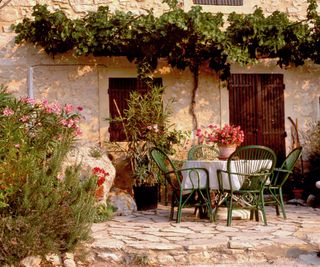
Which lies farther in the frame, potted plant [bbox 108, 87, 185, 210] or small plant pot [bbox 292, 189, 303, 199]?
small plant pot [bbox 292, 189, 303, 199]

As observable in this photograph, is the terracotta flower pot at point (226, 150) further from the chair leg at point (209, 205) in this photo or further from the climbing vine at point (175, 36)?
the climbing vine at point (175, 36)

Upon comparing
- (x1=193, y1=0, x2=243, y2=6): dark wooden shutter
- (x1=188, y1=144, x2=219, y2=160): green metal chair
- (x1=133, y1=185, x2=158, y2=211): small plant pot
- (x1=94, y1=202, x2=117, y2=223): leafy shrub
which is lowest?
(x1=94, y1=202, x2=117, y2=223): leafy shrub

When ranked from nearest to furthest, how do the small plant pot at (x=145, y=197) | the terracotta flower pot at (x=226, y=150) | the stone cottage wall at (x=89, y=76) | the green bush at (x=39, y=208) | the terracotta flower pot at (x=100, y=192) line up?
the green bush at (x=39, y=208)
the terracotta flower pot at (x=226, y=150)
the terracotta flower pot at (x=100, y=192)
the small plant pot at (x=145, y=197)
the stone cottage wall at (x=89, y=76)

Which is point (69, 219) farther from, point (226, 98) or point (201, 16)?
point (226, 98)

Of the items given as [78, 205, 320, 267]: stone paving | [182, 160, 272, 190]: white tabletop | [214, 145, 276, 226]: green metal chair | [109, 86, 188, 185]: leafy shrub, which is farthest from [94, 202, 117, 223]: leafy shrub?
[214, 145, 276, 226]: green metal chair

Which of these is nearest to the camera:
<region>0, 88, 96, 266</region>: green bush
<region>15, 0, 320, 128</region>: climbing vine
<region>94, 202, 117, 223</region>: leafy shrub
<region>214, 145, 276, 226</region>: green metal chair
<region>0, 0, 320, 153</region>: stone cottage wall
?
<region>0, 88, 96, 266</region>: green bush

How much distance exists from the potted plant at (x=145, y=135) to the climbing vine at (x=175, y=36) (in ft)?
1.77

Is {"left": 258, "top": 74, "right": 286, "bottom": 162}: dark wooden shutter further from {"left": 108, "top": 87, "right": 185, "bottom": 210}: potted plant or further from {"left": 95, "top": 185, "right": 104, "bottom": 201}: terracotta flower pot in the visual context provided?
{"left": 95, "top": 185, "right": 104, "bottom": 201}: terracotta flower pot

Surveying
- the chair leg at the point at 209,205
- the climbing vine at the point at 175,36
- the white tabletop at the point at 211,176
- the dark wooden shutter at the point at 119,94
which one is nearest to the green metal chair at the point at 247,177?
the white tabletop at the point at 211,176

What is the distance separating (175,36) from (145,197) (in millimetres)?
2493

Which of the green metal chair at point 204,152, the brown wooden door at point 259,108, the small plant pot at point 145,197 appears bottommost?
the small plant pot at point 145,197

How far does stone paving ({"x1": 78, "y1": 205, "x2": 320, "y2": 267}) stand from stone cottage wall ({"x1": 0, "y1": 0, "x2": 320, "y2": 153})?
330 cm

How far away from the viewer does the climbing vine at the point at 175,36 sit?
27.8 feet

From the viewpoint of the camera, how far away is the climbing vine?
8.48m
